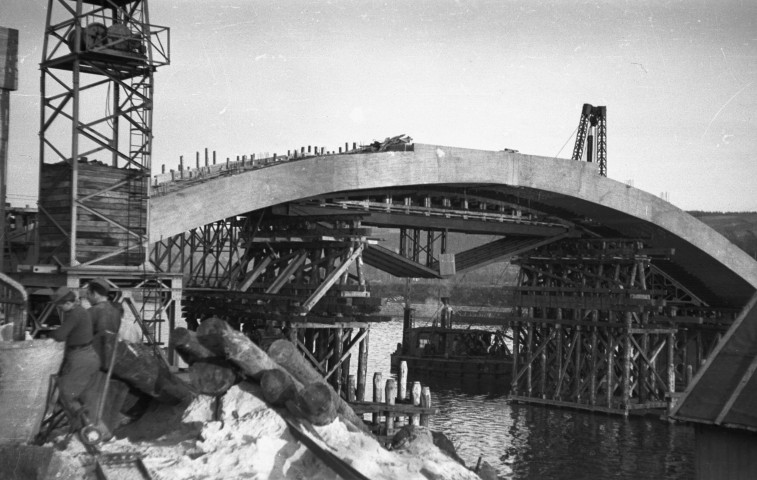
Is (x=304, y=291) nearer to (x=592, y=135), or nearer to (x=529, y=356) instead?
(x=529, y=356)

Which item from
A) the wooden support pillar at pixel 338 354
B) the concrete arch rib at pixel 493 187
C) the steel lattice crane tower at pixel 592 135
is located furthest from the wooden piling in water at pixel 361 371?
the steel lattice crane tower at pixel 592 135

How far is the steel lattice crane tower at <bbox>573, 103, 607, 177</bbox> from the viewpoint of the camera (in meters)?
67.3

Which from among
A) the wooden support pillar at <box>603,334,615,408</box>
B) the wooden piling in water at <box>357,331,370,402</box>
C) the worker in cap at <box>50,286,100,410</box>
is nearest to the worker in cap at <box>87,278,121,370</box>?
the worker in cap at <box>50,286,100,410</box>

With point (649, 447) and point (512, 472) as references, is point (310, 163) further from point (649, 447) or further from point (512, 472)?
point (649, 447)

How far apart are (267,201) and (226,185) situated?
1.39 m

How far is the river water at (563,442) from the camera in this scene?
28391 mm

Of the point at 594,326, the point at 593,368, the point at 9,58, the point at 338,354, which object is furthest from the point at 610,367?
the point at 9,58

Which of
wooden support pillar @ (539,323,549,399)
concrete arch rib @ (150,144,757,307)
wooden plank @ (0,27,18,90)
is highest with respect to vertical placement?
wooden plank @ (0,27,18,90)

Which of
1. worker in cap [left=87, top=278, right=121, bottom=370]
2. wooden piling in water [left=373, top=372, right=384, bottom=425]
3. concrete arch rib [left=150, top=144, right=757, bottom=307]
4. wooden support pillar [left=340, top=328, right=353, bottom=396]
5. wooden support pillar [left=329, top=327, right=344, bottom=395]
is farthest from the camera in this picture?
wooden support pillar [left=340, top=328, right=353, bottom=396]

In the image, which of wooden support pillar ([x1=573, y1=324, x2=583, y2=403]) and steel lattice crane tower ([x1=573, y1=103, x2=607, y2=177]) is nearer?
wooden support pillar ([x1=573, y1=324, x2=583, y2=403])

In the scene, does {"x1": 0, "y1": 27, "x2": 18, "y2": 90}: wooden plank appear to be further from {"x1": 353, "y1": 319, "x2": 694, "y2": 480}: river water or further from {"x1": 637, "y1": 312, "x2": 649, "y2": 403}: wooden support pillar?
{"x1": 637, "y1": 312, "x2": 649, "y2": 403}: wooden support pillar

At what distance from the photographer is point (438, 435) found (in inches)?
615

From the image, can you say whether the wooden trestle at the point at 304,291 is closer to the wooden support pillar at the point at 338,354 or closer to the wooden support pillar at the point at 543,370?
the wooden support pillar at the point at 338,354

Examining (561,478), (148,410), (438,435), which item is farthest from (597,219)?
(148,410)
